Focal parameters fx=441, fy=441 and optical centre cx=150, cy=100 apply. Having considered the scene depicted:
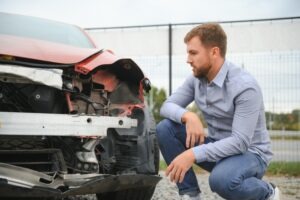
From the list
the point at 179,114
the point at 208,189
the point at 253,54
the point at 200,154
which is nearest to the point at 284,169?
the point at 253,54

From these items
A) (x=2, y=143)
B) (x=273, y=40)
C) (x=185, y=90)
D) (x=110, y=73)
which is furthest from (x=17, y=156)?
(x=273, y=40)

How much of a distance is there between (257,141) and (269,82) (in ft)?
12.7

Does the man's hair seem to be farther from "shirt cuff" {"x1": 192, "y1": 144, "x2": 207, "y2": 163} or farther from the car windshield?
the car windshield

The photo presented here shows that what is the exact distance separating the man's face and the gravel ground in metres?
1.83

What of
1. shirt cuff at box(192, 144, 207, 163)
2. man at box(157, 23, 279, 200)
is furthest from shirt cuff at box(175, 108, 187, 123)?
shirt cuff at box(192, 144, 207, 163)

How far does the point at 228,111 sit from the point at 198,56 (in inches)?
16.0

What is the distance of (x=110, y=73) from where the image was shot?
330 centimetres

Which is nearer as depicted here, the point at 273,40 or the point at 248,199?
the point at 248,199

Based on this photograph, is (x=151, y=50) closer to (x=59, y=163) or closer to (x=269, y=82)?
(x=269, y=82)

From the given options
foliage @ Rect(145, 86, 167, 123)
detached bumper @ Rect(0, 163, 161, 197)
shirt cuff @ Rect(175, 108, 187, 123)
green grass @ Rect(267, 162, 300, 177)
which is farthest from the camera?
foliage @ Rect(145, 86, 167, 123)

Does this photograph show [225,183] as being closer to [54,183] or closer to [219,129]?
[219,129]

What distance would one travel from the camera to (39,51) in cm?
301

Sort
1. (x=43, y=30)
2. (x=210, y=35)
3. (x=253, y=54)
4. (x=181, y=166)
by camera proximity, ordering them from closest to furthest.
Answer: (x=181, y=166)
(x=210, y=35)
(x=43, y=30)
(x=253, y=54)

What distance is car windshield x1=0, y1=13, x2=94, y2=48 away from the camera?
3.82 m
